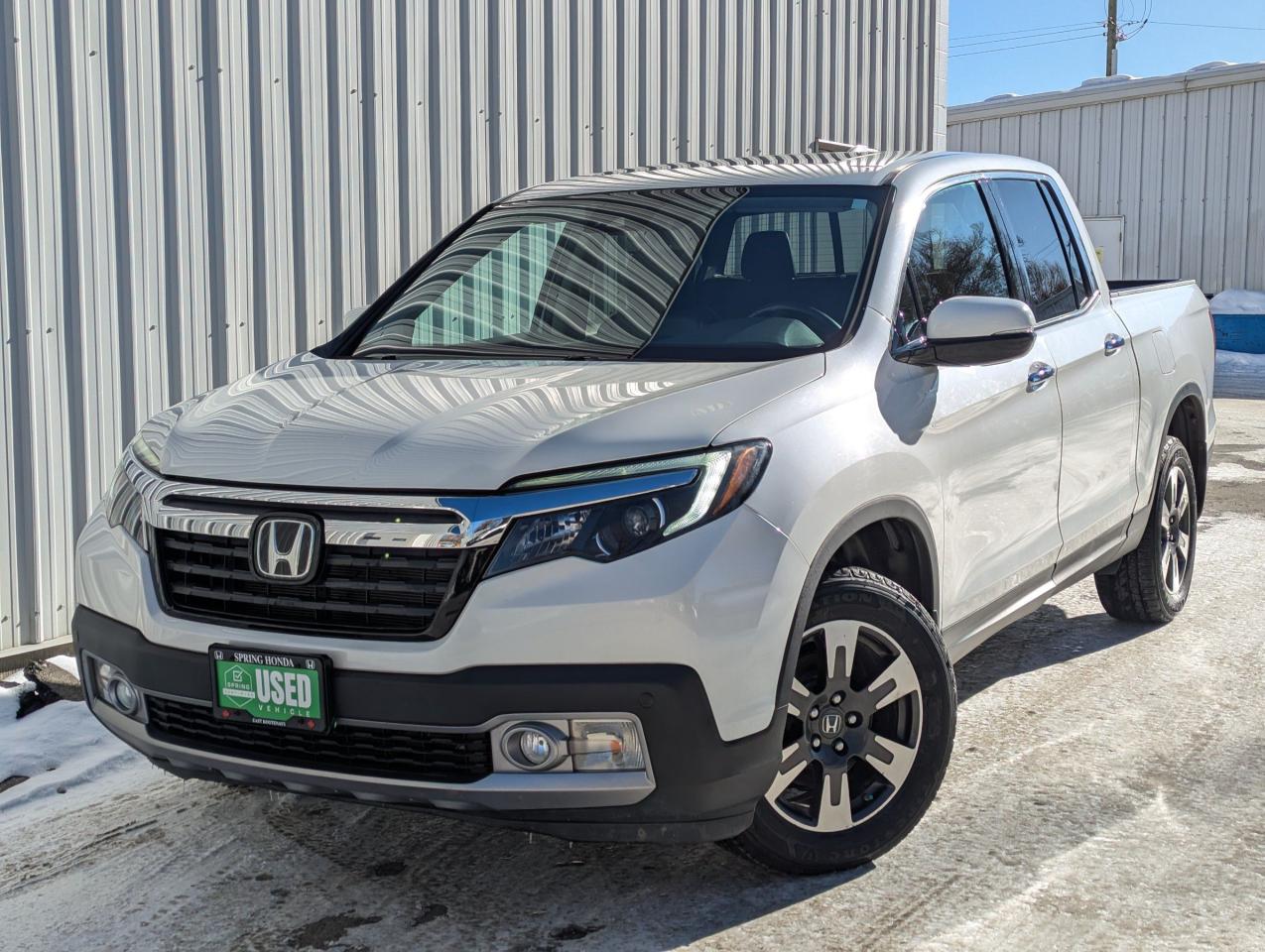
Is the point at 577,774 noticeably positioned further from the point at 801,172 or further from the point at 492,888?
the point at 801,172

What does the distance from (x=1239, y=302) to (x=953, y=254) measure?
20.4 m

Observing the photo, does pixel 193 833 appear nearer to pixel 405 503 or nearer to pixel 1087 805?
pixel 405 503

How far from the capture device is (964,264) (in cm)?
441

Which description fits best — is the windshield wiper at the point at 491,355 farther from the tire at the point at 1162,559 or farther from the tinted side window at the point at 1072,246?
the tire at the point at 1162,559

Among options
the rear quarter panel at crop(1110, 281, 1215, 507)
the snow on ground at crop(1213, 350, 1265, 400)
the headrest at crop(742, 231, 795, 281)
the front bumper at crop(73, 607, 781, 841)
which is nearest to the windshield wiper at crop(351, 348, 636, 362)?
the headrest at crop(742, 231, 795, 281)

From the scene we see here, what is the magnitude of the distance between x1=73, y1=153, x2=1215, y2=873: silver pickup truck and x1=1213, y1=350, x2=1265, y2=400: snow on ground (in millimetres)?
14597

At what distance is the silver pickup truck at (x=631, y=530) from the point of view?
294 centimetres

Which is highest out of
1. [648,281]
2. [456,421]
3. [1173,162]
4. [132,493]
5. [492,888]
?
[1173,162]

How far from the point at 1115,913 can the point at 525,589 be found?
63.1 inches

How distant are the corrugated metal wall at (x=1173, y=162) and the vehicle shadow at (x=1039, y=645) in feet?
63.4

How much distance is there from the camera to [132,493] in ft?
11.5

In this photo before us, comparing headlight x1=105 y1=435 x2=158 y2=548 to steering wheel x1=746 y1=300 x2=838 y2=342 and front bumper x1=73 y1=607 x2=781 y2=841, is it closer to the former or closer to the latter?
front bumper x1=73 y1=607 x2=781 y2=841

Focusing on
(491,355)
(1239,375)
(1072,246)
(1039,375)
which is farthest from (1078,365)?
(1239,375)

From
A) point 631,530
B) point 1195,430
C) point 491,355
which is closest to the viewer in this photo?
point 631,530
